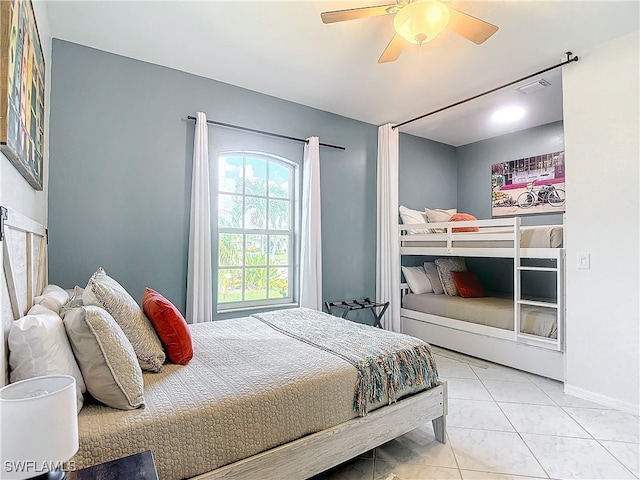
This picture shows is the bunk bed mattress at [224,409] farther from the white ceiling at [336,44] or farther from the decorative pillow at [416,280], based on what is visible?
the decorative pillow at [416,280]

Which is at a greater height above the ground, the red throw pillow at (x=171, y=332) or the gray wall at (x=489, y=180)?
the gray wall at (x=489, y=180)

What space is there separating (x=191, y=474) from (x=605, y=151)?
318 cm

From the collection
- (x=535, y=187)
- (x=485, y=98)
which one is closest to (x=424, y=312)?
(x=535, y=187)

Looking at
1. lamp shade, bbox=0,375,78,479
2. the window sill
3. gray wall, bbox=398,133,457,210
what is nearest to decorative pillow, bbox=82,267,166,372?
lamp shade, bbox=0,375,78,479

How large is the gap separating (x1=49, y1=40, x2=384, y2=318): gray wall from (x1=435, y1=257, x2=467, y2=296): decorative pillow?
→ 8.32 ft

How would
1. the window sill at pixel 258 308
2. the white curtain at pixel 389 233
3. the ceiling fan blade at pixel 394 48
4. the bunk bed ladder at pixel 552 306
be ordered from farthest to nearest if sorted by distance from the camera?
1. the white curtain at pixel 389 233
2. the window sill at pixel 258 308
3. the bunk bed ladder at pixel 552 306
4. the ceiling fan blade at pixel 394 48

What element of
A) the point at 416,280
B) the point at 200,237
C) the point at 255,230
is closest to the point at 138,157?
the point at 200,237

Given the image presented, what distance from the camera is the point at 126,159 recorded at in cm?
277

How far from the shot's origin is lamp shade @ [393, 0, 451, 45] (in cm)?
180

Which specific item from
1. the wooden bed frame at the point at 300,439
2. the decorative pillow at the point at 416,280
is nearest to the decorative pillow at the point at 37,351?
the wooden bed frame at the point at 300,439

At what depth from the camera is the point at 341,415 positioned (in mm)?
1597

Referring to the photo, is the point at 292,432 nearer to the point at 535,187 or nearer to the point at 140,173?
the point at 140,173

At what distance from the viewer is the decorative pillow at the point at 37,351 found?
3.50 ft

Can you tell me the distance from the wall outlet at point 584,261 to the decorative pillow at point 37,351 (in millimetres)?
3181
